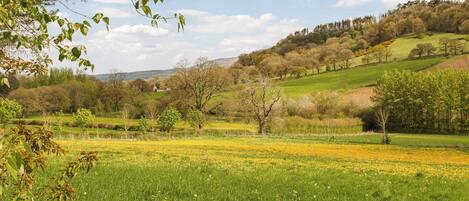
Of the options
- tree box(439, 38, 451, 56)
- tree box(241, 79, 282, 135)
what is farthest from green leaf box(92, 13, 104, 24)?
tree box(439, 38, 451, 56)

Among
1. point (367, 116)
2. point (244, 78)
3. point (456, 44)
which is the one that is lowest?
point (367, 116)

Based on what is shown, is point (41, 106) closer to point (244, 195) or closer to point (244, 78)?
point (244, 78)

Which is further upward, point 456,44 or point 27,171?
point 456,44

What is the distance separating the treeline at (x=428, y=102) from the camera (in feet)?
359

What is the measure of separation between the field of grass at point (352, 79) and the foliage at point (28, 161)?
15987cm

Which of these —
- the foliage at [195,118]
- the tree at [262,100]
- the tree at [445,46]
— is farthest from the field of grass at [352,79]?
the foliage at [195,118]

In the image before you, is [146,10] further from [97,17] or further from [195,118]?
[195,118]

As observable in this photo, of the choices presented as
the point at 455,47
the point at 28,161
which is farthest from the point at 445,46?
the point at 28,161

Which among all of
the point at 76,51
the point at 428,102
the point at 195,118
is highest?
the point at 76,51

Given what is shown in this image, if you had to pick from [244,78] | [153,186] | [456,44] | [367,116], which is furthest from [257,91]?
[456,44]

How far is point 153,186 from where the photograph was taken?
12875mm

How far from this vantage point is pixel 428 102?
112688 mm

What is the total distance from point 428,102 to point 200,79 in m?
54.7

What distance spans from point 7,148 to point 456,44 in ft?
680
